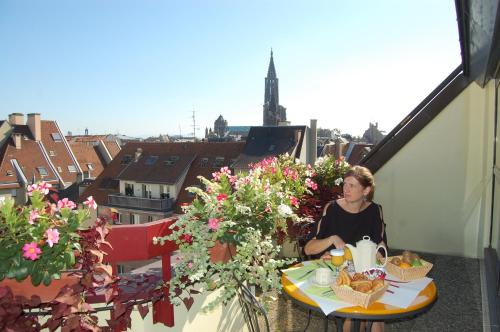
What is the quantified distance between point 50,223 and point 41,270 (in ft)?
0.61

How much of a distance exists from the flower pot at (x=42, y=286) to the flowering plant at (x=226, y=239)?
45cm

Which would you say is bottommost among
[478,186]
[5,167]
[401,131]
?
[5,167]

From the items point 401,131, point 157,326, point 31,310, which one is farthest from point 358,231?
point 401,131

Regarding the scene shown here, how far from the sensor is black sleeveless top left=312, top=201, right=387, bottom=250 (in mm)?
2844

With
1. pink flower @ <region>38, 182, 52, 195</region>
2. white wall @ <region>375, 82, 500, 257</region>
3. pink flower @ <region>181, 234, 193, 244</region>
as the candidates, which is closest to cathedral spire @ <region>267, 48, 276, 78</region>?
white wall @ <region>375, 82, 500, 257</region>

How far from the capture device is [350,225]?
2.85m

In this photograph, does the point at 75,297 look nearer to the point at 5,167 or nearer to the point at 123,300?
the point at 123,300

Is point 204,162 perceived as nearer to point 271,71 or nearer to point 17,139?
point 17,139

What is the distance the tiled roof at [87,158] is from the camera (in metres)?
36.4

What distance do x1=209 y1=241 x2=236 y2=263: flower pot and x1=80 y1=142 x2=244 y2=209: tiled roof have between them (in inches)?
900

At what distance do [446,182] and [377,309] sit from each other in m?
3.62

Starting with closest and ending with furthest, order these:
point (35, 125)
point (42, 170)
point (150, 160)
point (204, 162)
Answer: point (204, 162) → point (150, 160) → point (42, 170) → point (35, 125)

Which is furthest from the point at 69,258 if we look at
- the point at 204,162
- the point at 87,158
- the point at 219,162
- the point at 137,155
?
the point at 87,158

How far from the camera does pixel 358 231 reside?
285 centimetres
